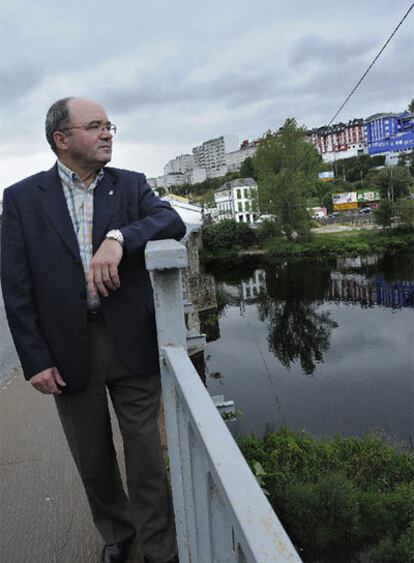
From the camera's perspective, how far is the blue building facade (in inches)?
3974

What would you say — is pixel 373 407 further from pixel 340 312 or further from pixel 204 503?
pixel 204 503

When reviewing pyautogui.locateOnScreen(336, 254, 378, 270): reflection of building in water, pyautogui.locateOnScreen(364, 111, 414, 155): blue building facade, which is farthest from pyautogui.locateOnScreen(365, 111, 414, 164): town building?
pyautogui.locateOnScreen(336, 254, 378, 270): reflection of building in water

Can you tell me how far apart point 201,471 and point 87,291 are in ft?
2.91

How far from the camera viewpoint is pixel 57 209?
1.74 metres

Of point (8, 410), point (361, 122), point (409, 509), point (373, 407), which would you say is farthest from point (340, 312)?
point (361, 122)

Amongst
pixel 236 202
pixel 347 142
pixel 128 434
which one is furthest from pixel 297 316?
pixel 347 142

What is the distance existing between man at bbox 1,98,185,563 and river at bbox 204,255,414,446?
8.19 meters

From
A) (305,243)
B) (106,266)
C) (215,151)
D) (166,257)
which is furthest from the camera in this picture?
(215,151)

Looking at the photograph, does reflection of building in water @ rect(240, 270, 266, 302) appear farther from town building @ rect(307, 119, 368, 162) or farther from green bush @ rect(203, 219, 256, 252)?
town building @ rect(307, 119, 368, 162)

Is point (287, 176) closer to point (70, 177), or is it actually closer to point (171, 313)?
point (70, 177)

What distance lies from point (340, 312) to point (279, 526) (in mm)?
24293

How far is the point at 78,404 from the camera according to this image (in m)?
1.81

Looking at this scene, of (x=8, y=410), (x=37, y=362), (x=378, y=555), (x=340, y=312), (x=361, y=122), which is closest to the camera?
(x=37, y=362)

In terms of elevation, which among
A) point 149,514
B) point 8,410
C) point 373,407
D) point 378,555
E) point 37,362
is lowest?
point 373,407
